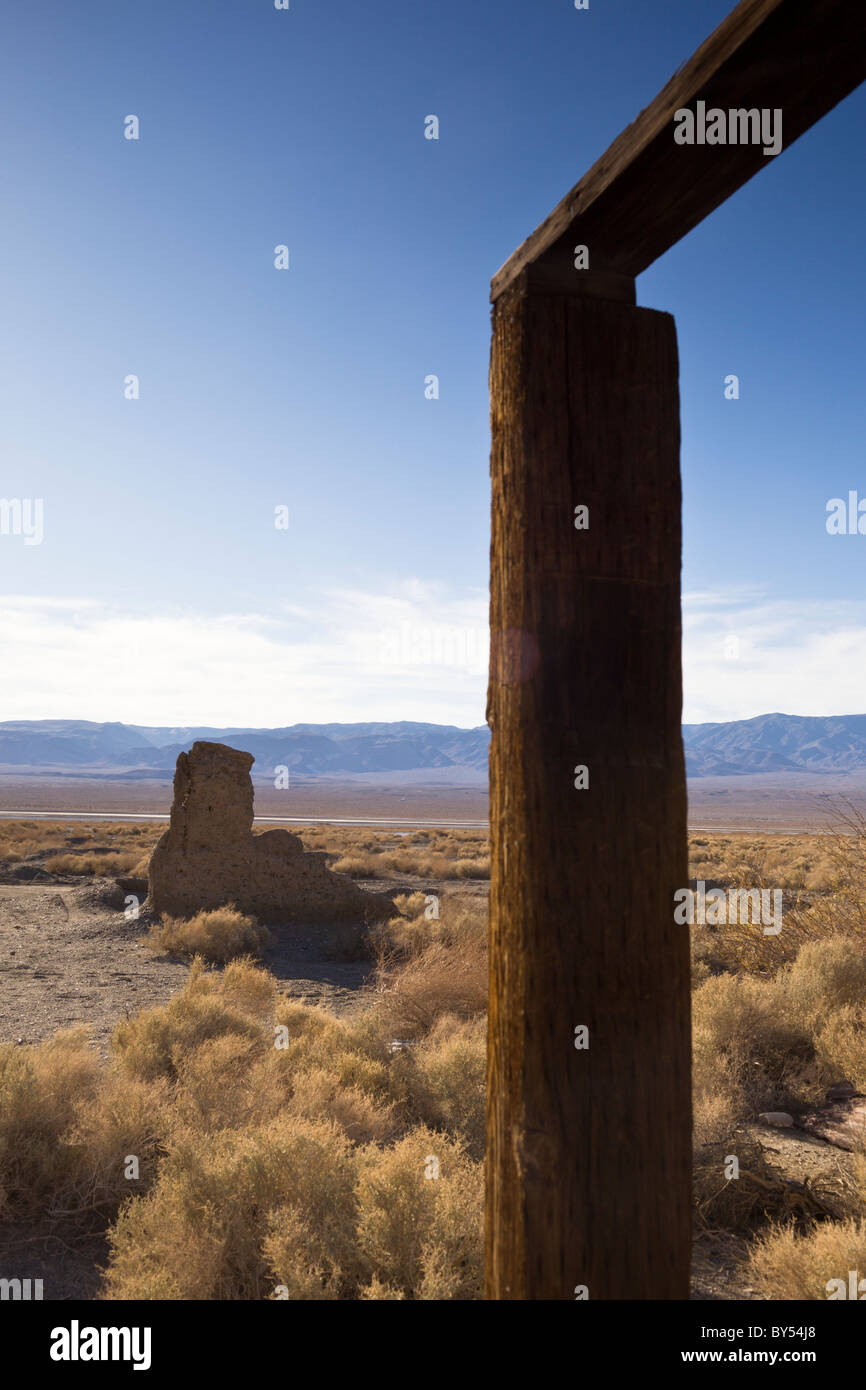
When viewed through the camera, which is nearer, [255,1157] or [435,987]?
[255,1157]

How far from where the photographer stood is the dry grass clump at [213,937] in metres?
11.1

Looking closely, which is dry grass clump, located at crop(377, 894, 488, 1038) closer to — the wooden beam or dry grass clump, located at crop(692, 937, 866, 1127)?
dry grass clump, located at crop(692, 937, 866, 1127)

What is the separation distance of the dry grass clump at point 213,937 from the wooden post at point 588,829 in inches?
382

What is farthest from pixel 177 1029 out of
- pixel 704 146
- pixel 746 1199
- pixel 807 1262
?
pixel 704 146

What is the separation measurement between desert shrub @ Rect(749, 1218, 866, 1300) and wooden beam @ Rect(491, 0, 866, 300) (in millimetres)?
3591

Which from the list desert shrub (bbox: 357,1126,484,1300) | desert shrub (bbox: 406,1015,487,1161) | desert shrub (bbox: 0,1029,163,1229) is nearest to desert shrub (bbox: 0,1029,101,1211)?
desert shrub (bbox: 0,1029,163,1229)

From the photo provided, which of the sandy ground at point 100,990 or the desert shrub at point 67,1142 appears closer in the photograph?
the sandy ground at point 100,990

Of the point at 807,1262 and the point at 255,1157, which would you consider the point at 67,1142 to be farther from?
the point at 807,1262

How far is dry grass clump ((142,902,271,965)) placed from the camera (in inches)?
438

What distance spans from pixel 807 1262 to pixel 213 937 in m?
9.16

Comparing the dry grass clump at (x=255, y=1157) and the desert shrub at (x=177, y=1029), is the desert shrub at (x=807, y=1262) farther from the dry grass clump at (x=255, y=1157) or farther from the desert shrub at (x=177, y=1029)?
the desert shrub at (x=177, y=1029)

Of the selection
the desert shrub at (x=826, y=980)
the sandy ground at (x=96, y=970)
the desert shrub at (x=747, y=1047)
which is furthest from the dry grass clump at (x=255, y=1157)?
the desert shrub at (x=826, y=980)

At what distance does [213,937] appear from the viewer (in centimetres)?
1133
